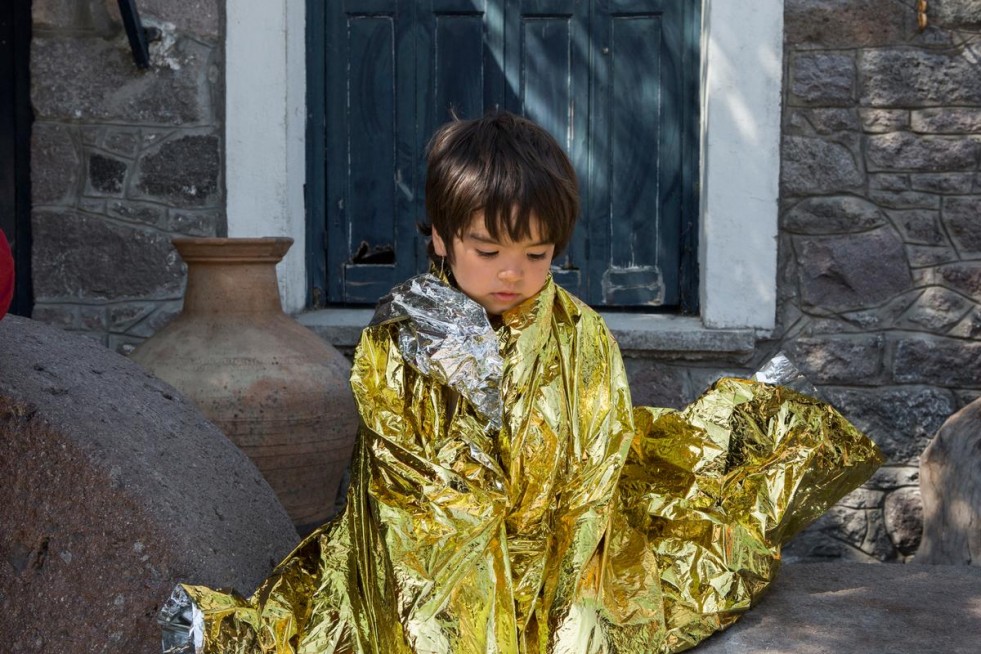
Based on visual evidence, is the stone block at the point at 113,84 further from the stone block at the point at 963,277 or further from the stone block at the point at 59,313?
the stone block at the point at 963,277

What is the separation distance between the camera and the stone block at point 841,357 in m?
3.65

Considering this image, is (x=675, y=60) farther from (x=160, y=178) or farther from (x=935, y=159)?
(x=160, y=178)

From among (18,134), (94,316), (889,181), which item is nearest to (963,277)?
(889,181)

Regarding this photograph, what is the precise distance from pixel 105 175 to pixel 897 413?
2.80m

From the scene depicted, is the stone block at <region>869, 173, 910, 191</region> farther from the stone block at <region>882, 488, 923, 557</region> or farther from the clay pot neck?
the clay pot neck

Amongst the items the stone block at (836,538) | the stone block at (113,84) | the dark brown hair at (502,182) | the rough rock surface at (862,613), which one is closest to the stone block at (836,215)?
the stone block at (836,538)

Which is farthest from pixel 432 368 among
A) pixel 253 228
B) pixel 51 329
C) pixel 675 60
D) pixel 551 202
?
pixel 675 60

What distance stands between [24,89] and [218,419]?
161 cm

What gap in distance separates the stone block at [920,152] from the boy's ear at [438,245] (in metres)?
2.12

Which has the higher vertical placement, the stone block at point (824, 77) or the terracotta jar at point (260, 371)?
the stone block at point (824, 77)

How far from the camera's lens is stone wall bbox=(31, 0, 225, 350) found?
12.1ft

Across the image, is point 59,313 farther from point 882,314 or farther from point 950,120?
point 950,120

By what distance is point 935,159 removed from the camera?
141 inches

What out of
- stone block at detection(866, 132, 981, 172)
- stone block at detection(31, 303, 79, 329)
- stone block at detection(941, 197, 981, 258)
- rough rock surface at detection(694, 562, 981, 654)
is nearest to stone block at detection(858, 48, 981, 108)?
stone block at detection(866, 132, 981, 172)
